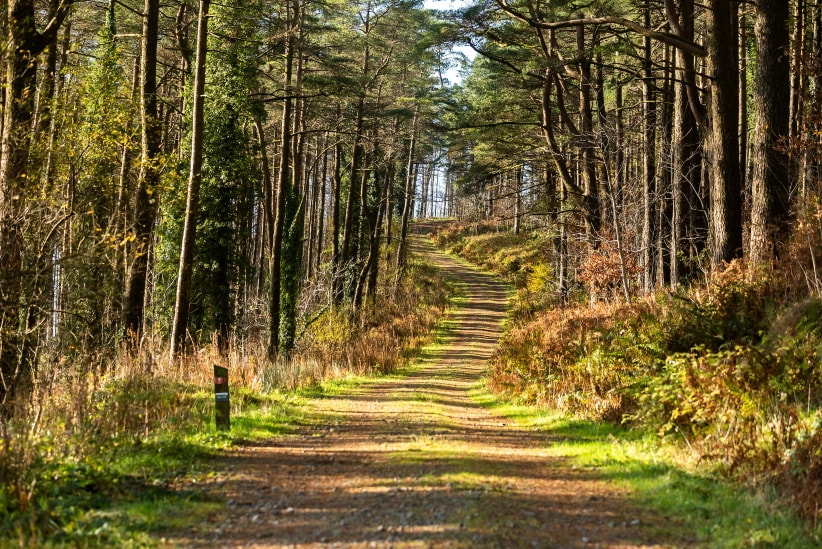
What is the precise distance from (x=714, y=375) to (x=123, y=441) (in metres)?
5.90

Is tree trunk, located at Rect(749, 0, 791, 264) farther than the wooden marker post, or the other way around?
tree trunk, located at Rect(749, 0, 791, 264)

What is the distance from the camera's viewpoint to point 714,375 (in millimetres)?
7480

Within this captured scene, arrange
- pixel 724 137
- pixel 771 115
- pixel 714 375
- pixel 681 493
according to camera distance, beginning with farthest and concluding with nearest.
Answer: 1. pixel 724 137
2. pixel 771 115
3. pixel 714 375
4. pixel 681 493

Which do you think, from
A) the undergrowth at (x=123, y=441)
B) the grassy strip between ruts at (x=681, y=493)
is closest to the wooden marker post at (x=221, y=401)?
the undergrowth at (x=123, y=441)

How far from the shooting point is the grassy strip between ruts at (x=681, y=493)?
4.89 m

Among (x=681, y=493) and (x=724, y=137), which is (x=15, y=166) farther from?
(x=724, y=137)

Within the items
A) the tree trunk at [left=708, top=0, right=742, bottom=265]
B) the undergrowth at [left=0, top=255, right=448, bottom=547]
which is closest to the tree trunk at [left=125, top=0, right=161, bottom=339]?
the undergrowth at [left=0, top=255, right=448, bottom=547]

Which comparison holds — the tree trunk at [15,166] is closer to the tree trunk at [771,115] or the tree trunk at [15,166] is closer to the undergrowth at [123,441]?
the undergrowth at [123,441]

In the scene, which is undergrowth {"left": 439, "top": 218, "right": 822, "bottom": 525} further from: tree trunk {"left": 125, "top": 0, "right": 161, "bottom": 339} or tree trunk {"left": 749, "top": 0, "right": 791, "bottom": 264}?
tree trunk {"left": 125, "top": 0, "right": 161, "bottom": 339}

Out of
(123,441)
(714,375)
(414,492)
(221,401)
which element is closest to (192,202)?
(221,401)

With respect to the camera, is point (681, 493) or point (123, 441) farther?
point (123, 441)

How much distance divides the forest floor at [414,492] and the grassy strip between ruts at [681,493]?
0.16 metres

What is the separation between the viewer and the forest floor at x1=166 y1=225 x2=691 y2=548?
4.94 meters

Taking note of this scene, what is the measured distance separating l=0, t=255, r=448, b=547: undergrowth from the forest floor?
1.21ft
